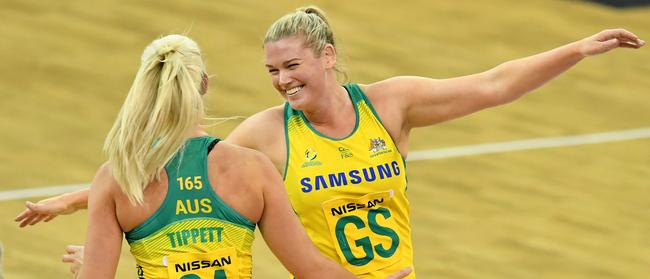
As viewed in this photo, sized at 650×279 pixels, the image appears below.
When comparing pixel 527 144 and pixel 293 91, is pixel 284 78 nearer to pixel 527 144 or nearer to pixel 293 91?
pixel 293 91

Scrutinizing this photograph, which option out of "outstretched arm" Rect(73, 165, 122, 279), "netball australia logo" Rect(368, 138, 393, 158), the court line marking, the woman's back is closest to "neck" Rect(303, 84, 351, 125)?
"netball australia logo" Rect(368, 138, 393, 158)

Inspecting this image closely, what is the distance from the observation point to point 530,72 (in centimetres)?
500

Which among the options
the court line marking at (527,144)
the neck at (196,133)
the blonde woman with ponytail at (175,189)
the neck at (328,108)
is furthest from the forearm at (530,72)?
the court line marking at (527,144)

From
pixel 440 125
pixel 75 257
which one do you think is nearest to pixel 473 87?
pixel 75 257

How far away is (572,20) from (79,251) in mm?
9636

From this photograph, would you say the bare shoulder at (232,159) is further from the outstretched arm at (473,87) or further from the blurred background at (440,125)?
the blurred background at (440,125)

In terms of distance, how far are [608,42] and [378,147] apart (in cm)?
91

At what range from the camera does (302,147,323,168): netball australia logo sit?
5086 mm

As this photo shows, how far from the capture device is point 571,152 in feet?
34.9

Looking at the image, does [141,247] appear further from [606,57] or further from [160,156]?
[606,57]

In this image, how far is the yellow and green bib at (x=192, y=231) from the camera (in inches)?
158

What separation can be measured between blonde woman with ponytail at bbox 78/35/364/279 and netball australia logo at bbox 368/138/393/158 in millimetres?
1043

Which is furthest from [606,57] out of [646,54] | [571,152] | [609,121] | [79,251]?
[79,251]

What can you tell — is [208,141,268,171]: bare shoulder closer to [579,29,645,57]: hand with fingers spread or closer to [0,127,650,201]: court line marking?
[579,29,645,57]: hand with fingers spread
